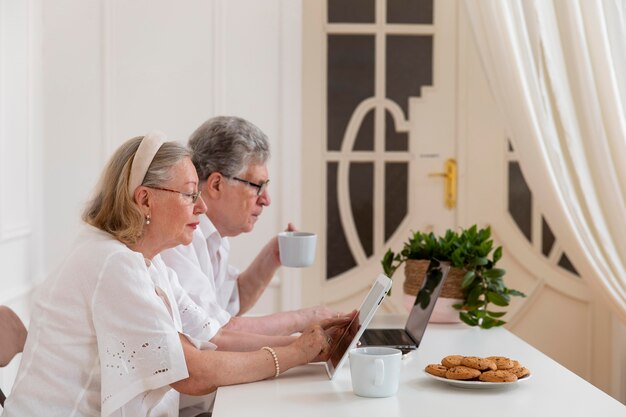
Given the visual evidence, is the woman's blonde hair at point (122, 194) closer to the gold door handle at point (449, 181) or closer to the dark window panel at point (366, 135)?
the dark window panel at point (366, 135)

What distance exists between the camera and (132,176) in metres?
1.91

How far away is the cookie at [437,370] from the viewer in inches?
69.3

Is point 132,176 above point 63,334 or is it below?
above

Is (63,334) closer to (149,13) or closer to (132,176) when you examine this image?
(132,176)

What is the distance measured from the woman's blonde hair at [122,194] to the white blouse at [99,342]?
35 millimetres

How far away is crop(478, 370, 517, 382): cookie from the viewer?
5.59 feet

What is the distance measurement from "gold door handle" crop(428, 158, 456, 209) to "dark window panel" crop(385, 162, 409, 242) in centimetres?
13

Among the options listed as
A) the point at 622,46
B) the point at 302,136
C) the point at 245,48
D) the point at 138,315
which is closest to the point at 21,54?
the point at 245,48

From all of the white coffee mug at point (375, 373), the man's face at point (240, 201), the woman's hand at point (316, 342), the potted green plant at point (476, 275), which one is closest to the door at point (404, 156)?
the man's face at point (240, 201)

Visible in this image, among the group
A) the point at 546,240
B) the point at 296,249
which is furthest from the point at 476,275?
the point at 546,240

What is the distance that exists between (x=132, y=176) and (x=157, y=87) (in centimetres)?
204

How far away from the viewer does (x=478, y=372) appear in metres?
1.72

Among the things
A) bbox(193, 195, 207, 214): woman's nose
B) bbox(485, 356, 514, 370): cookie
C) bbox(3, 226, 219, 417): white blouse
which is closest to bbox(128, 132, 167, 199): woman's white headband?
bbox(3, 226, 219, 417): white blouse

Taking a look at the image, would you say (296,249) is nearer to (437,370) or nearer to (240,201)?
(240,201)
